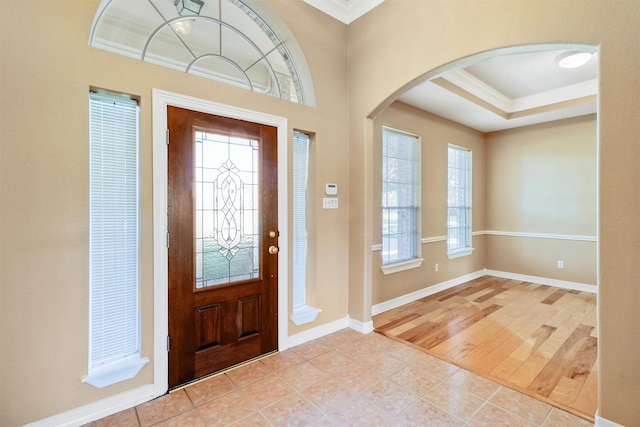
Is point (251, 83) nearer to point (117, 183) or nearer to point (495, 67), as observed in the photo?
point (117, 183)

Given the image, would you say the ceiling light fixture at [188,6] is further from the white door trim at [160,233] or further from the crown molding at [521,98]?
the crown molding at [521,98]

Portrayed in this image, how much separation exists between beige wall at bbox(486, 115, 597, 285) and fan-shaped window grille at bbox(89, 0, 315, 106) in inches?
173

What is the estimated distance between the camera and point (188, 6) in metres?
2.21

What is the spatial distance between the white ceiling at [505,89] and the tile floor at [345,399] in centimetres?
278

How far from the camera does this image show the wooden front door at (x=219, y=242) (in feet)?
6.93

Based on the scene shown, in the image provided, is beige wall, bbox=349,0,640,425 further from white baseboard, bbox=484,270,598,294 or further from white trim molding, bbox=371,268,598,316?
white baseboard, bbox=484,270,598,294

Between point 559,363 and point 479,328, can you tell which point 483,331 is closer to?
point 479,328

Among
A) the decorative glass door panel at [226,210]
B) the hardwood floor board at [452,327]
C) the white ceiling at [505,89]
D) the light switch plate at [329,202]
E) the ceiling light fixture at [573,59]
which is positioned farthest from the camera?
the white ceiling at [505,89]

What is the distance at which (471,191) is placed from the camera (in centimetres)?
533

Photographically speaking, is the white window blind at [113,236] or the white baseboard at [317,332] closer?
the white window blind at [113,236]

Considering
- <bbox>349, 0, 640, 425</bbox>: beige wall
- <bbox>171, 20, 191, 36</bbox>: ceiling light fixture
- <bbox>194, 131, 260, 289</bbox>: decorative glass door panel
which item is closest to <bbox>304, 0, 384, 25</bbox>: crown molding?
<bbox>349, 0, 640, 425</bbox>: beige wall

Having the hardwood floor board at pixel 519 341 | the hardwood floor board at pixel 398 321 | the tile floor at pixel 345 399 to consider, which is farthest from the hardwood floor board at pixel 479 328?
the hardwood floor board at pixel 398 321

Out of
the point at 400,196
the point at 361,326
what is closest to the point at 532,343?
the point at 361,326

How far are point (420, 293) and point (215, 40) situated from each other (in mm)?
3943
